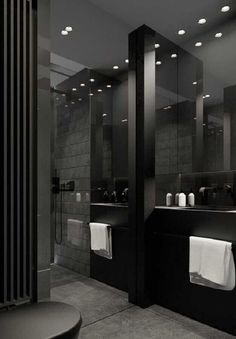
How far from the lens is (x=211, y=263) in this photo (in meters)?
2.09

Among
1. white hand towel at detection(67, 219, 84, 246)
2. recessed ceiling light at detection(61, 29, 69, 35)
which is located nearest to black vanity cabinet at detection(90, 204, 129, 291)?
white hand towel at detection(67, 219, 84, 246)

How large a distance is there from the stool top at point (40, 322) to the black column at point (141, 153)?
1.38 metres

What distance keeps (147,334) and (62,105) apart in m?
2.42

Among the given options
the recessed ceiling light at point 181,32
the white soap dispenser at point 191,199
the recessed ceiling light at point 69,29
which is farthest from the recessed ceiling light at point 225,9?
the white soap dispenser at point 191,199

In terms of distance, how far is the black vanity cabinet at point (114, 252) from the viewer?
3.01m

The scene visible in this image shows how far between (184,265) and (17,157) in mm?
1719

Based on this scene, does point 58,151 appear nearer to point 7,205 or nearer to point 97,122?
point 97,122

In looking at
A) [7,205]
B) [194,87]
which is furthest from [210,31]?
[7,205]

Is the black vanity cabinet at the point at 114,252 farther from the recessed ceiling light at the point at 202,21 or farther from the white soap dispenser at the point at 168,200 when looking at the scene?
the recessed ceiling light at the point at 202,21

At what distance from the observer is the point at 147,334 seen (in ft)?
7.00

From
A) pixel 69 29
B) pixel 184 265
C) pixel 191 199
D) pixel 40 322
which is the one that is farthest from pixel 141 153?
pixel 40 322

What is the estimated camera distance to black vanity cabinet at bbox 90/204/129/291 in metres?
3.01

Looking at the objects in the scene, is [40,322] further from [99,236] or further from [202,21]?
[202,21]

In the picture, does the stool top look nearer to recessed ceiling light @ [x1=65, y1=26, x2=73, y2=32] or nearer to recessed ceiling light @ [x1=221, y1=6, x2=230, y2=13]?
recessed ceiling light @ [x1=65, y1=26, x2=73, y2=32]
